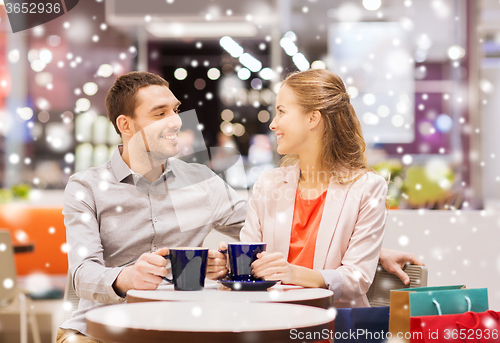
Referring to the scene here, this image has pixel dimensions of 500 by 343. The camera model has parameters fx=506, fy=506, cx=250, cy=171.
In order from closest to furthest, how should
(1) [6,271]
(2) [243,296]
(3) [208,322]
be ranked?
(3) [208,322] → (2) [243,296] → (1) [6,271]

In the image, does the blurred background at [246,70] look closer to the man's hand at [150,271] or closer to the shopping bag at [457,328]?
the shopping bag at [457,328]

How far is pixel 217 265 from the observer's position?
47.9 inches

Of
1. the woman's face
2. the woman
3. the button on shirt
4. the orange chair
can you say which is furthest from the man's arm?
the orange chair

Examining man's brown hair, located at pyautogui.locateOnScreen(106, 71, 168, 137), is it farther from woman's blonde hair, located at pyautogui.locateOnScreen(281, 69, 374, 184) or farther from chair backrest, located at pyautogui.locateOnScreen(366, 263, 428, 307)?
chair backrest, located at pyautogui.locateOnScreen(366, 263, 428, 307)

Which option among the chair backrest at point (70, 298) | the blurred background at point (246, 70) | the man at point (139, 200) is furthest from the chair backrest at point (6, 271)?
the man at point (139, 200)

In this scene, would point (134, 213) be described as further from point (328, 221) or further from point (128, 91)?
point (328, 221)

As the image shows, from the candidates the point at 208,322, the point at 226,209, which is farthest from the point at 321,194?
the point at 208,322

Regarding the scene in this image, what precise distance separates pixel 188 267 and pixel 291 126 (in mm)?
687

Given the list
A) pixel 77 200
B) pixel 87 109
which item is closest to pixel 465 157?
pixel 77 200

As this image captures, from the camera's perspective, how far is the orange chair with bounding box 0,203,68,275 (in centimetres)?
296

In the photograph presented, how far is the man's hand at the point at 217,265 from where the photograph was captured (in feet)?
3.98

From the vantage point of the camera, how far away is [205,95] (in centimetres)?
375

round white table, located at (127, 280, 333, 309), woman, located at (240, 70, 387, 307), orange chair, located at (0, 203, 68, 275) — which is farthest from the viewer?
orange chair, located at (0, 203, 68, 275)

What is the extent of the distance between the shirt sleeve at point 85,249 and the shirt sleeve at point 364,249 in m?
0.57
